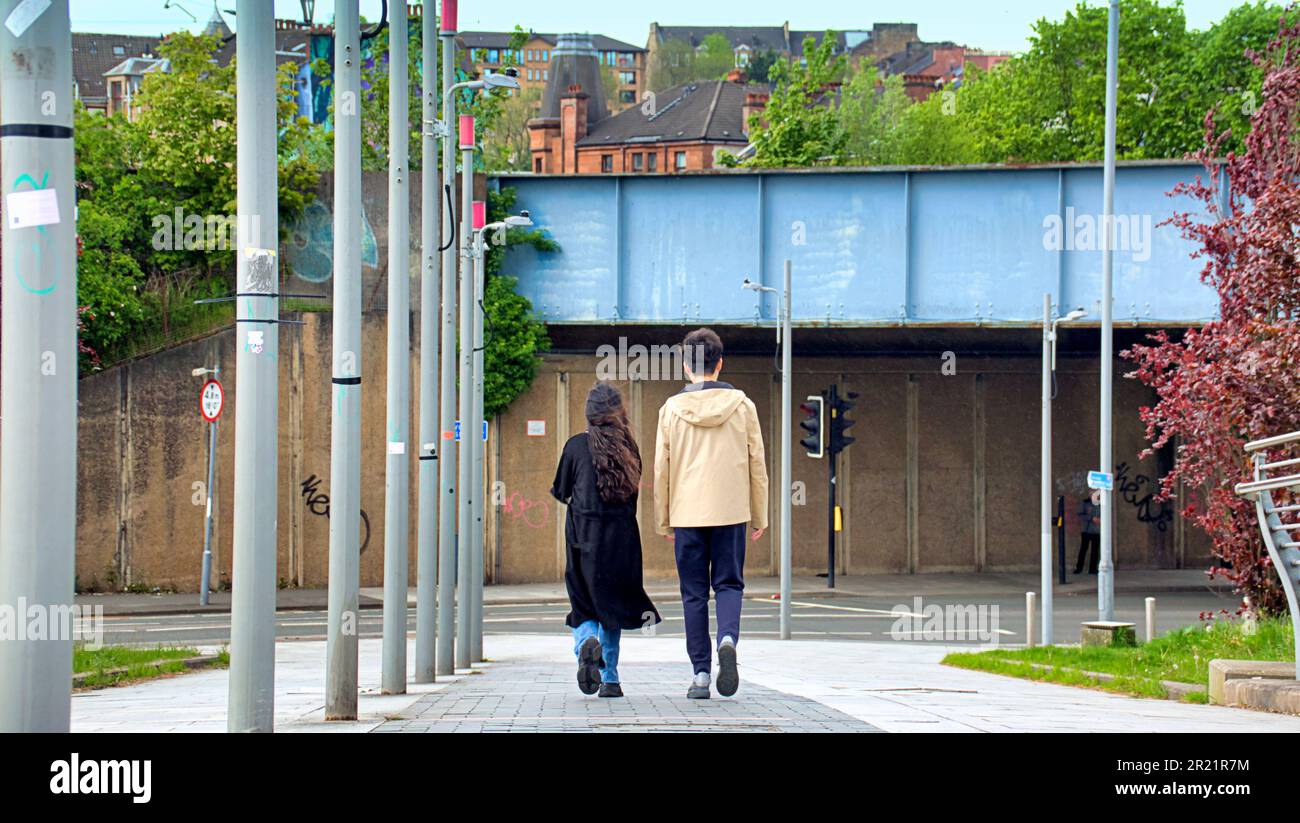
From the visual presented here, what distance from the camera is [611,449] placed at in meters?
9.82

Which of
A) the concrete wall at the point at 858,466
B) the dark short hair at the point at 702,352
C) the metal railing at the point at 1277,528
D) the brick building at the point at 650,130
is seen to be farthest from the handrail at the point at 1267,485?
the brick building at the point at 650,130

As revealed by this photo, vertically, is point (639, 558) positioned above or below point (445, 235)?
below

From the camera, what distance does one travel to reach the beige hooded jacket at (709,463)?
9344 millimetres

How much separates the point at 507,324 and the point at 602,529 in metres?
25.4

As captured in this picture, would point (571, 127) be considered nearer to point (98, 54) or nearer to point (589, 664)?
point (98, 54)

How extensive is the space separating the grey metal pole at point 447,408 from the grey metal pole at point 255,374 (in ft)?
27.3

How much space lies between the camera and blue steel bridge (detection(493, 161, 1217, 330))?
32531 millimetres

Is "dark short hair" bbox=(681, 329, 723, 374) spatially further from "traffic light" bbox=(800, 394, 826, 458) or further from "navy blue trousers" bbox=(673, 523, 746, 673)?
"traffic light" bbox=(800, 394, 826, 458)

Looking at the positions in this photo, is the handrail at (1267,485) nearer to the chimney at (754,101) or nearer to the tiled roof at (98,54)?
the chimney at (754,101)

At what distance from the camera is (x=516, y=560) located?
36.2 metres

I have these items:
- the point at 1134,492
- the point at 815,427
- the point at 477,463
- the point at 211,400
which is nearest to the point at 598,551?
the point at 477,463

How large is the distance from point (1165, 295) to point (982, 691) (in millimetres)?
21729
